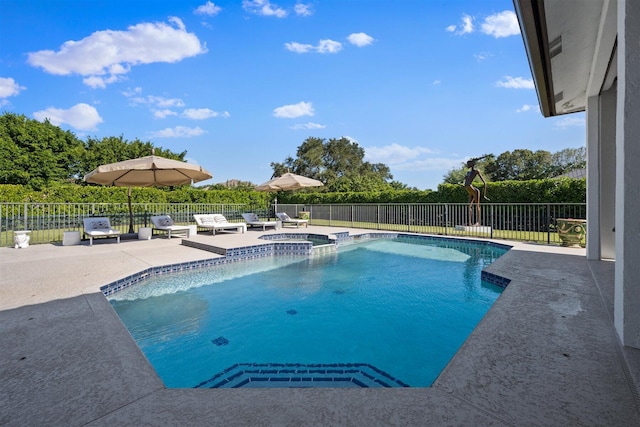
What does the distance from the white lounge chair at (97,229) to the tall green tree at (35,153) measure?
59.8ft

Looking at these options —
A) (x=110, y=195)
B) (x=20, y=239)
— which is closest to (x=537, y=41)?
(x=20, y=239)

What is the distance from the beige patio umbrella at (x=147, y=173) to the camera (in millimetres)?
8383

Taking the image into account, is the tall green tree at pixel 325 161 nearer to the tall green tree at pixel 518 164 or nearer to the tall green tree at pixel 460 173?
the tall green tree at pixel 460 173

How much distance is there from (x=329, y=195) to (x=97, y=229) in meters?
13.8

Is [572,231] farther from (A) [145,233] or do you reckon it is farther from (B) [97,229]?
(B) [97,229]

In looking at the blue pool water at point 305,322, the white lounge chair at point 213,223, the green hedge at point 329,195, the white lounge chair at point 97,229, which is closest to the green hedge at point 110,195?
the green hedge at point 329,195

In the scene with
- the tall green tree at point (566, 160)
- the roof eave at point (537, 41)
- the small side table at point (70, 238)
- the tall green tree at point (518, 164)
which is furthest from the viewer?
the tall green tree at point (518, 164)

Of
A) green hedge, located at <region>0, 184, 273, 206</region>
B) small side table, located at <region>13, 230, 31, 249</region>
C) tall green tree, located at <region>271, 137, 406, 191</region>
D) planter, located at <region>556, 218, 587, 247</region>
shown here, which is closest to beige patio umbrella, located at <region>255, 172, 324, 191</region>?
green hedge, located at <region>0, 184, 273, 206</region>

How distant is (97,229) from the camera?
9.24m

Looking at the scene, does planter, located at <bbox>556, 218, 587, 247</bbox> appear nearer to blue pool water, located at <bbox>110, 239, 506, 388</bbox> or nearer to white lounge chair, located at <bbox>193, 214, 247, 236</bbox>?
blue pool water, located at <bbox>110, 239, 506, 388</bbox>

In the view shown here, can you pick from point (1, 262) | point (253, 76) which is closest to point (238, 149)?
Answer: point (253, 76)

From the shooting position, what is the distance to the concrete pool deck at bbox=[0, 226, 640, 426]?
1.56 m

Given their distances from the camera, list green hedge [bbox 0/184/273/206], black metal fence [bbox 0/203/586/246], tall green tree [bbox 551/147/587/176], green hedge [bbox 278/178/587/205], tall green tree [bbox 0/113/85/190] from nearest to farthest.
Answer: black metal fence [bbox 0/203/586/246] → green hedge [bbox 278/178/587/205] → green hedge [bbox 0/184/273/206] → tall green tree [bbox 0/113/85/190] → tall green tree [bbox 551/147/587/176]

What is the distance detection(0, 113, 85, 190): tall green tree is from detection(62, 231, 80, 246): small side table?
18466mm
